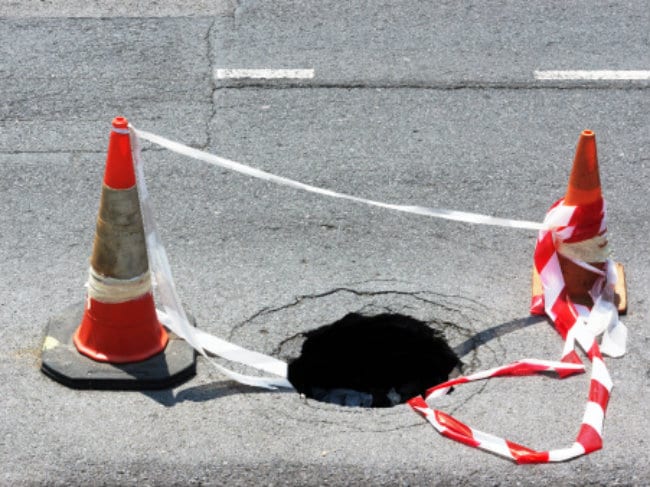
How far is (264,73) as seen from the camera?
25.3 ft

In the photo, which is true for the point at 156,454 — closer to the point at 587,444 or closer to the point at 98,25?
the point at 587,444

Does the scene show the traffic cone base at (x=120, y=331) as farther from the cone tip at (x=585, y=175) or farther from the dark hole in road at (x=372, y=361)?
the cone tip at (x=585, y=175)

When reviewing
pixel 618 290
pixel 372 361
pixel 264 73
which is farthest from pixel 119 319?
pixel 264 73

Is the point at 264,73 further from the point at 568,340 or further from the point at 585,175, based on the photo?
the point at 568,340

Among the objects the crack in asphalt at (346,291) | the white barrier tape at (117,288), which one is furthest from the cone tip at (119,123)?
the crack in asphalt at (346,291)

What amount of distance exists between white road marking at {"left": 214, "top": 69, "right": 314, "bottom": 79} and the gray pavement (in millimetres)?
82

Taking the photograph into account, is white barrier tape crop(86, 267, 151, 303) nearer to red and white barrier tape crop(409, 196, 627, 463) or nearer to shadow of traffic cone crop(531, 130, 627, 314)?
red and white barrier tape crop(409, 196, 627, 463)

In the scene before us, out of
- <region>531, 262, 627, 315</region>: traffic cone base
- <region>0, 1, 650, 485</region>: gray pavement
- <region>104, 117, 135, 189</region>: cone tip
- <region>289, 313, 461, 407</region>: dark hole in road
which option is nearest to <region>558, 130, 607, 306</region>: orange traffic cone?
<region>531, 262, 627, 315</region>: traffic cone base

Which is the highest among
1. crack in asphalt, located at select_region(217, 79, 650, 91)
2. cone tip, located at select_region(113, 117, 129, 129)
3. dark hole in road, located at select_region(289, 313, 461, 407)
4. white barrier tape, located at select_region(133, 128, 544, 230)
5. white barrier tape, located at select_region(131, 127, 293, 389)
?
cone tip, located at select_region(113, 117, 129, 129)

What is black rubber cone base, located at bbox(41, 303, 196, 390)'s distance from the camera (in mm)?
4930

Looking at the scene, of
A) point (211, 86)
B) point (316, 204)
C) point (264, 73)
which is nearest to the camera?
point (316, 204)

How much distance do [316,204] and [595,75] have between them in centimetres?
260

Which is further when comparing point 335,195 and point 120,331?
point 335,195

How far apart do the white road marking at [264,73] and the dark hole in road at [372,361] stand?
2750 mm
